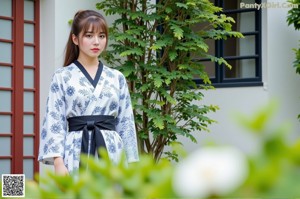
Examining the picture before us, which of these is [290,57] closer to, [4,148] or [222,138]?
[222,138]

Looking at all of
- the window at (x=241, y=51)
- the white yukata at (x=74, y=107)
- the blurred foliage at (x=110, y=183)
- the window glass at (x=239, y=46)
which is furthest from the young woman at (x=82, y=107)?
the window glass at (x=239, y=46)

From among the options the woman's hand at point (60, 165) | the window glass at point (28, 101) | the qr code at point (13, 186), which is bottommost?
the woman's hand at point (60, 165)

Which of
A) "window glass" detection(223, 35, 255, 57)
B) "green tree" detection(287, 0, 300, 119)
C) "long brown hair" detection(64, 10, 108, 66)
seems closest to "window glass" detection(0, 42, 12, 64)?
"window glass" detection(223, 35, 255, 57)

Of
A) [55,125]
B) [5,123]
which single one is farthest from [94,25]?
[5,123]

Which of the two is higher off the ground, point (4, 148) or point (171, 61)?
point (171, 61)

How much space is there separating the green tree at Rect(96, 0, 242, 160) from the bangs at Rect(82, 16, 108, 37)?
2535 millimetres

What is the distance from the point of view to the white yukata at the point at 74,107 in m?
3.61

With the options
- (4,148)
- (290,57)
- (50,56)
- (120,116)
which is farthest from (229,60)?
(120,116)

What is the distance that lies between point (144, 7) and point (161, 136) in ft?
4.20

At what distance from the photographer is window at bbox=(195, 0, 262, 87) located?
24.0ft

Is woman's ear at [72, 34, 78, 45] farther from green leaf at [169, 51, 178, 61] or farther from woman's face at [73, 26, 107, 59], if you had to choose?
green leaf at [169, 51, 178, 61]

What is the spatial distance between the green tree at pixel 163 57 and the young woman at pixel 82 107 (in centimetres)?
249

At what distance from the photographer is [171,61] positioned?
6.62 m

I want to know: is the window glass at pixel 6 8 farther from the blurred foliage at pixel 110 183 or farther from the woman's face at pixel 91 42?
the blurred foliage at pixel 110 183
